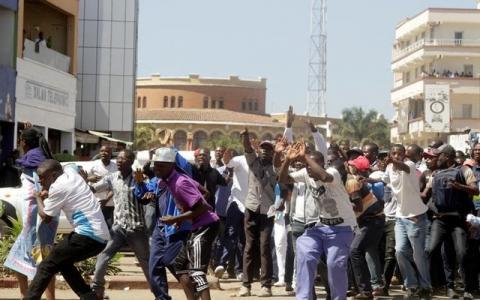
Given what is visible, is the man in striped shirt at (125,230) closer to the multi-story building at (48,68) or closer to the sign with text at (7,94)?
the sign with text at (7,94)

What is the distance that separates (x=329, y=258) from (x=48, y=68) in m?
30.1

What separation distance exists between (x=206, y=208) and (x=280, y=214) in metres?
3.78

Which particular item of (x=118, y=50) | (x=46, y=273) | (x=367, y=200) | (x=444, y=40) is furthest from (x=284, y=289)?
(x=444, y=40)

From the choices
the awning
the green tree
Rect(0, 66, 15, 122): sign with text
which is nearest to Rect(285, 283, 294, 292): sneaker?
Rect(0, 66, 15, 122): sign with text

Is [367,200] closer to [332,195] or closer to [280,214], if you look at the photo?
[280,214]

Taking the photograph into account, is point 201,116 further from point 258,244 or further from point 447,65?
point 258,244

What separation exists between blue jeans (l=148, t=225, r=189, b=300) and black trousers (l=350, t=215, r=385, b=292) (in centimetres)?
359

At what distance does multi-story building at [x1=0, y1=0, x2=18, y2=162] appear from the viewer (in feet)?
112

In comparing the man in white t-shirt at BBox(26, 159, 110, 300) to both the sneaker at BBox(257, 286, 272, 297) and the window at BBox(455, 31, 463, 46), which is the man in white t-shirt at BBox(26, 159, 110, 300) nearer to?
the sneaker at BBox(257, 286, 272, 297)

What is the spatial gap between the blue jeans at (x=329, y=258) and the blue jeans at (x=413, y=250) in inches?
104

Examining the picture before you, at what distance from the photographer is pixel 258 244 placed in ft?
46.7

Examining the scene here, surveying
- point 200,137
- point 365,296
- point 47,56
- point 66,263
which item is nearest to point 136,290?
point 365,296

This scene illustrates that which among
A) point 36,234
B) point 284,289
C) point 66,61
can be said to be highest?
point 66,61

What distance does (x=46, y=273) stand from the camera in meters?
10.2
